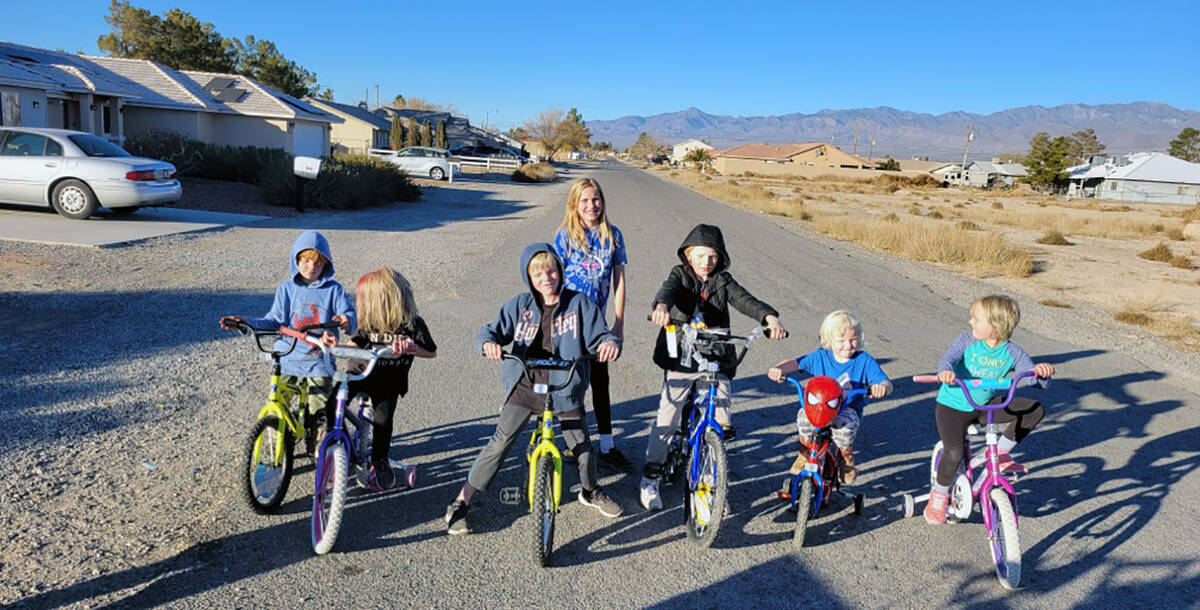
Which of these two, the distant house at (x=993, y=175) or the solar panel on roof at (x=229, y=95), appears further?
the distant house at (x=993, y=175)

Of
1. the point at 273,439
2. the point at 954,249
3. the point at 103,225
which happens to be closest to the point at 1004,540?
the point at 273,439

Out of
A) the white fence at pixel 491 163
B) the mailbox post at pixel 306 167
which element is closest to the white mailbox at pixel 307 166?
the mailbox post at pixel 306 167

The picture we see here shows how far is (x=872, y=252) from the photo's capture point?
60.5 feet

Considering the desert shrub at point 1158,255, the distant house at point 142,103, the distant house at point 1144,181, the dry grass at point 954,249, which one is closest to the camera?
the dry grass at point 954,249

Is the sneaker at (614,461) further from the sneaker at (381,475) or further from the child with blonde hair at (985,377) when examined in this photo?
the child with blonde hair at (985,377)

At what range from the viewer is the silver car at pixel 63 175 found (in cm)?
1334

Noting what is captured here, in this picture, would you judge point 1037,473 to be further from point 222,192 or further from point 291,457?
point 222,192

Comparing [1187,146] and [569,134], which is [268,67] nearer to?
[569,134]

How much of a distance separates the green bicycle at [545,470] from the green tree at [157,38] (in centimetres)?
6159

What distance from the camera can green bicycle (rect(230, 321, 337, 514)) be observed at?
12.0 ft

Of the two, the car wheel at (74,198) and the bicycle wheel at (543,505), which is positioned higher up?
the car wheel at (74,198)

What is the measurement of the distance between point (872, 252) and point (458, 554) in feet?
54.1

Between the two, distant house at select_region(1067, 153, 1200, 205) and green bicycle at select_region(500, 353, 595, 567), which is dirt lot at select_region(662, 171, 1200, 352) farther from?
distant house at select_region(1067, 153, 1200, 205)

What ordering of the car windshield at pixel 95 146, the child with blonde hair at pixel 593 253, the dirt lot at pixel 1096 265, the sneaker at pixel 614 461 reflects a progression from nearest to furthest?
1. the child with blonde hair at pixel 593 253
2. the sneaker at pixel 614 461
3. the dirt lot at pixel 1096 265
4. the car windshield at pixel 95 146
